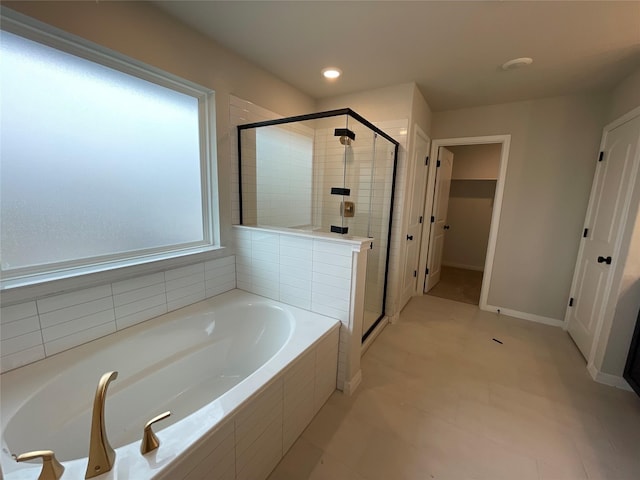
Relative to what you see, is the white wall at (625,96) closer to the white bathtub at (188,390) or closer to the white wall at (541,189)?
the white wall at (541,189)

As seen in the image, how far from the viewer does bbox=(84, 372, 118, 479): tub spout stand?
77 centimetres

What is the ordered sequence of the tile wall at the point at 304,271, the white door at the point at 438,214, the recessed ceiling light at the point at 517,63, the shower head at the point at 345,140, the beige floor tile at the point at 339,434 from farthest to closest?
1. the white door at the point at 438,214
2. the shower head at the point at 345,140
3. the recessed ceiling light at the point at 517,63
4. the tile wall at the point at 304,271
5. the beige floor tile at the point at 339,434

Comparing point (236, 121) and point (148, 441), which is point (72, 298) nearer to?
point (148, 441)

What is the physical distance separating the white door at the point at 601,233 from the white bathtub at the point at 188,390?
Result: 224 cm

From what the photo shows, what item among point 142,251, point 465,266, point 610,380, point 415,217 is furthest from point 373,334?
point 465,266

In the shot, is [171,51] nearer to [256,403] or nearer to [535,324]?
[256,403]

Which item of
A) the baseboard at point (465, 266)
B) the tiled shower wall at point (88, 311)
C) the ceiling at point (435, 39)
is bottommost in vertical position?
the baseboard at point (465, 266)

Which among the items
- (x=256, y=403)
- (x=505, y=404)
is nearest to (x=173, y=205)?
(x=256, y=403)

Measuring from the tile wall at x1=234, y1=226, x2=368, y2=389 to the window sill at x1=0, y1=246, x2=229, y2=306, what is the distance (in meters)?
0.39

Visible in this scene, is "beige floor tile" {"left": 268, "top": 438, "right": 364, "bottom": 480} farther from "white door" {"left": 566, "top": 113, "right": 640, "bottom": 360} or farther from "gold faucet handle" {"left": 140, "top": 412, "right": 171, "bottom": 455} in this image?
"white door" {"left": 566, "top": 113, "right": 640, "bottom": 360}

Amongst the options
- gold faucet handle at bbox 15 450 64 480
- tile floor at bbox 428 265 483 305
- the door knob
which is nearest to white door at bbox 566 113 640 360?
the door knob

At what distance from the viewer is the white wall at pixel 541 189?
2.56 meters

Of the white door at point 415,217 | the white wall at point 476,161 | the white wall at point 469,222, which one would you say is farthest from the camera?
the white wall at point 469,222

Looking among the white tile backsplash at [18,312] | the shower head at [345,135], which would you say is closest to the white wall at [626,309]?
the shower head at [345,135]
